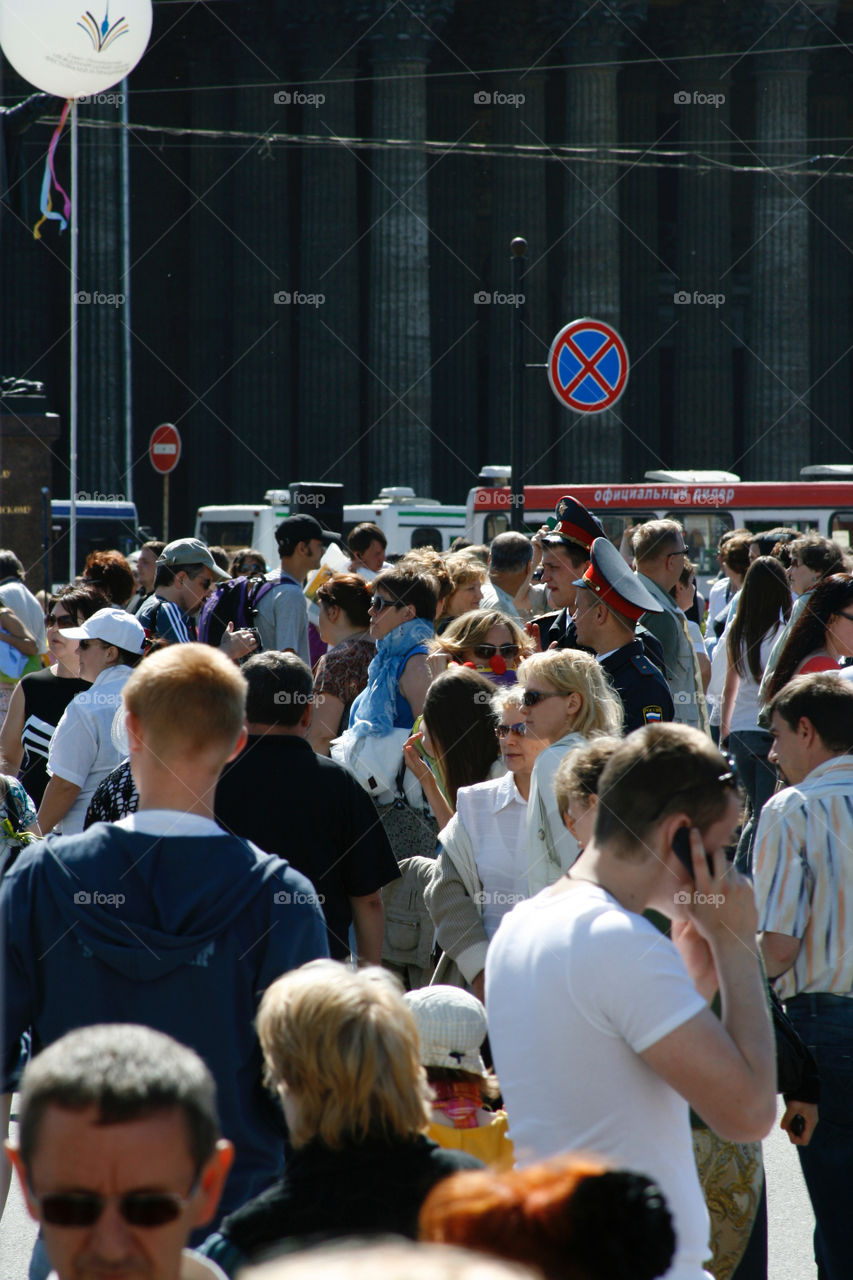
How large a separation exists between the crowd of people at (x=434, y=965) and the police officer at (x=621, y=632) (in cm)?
1

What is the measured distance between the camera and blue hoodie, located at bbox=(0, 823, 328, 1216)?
10.0ft

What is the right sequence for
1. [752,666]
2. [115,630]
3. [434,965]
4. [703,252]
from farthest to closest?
[703,252] → [752,666] → [115,630] → [434,965]

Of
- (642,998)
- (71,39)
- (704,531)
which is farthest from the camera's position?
(704,531)

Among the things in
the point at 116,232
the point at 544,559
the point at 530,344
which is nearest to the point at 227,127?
the point at 116,232

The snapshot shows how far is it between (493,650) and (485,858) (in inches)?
70.1

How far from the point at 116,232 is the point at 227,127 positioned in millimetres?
5063

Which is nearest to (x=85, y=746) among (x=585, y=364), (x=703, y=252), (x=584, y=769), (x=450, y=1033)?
(x=450, y=1033)

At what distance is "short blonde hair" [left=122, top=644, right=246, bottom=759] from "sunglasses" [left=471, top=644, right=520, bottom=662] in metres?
3.19

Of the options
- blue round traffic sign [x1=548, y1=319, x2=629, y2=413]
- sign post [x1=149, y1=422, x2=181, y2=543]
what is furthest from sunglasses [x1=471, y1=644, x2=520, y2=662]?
sign post [x1=149, y1=422, x2=181, y2=543]

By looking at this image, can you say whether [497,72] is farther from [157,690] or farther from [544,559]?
[157,690]

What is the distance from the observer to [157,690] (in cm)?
321

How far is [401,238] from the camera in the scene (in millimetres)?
27000

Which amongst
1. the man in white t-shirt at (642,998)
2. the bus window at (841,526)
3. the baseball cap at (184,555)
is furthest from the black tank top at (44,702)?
the bus window at (841,526)

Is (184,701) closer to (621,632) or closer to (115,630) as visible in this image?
(115,630)
